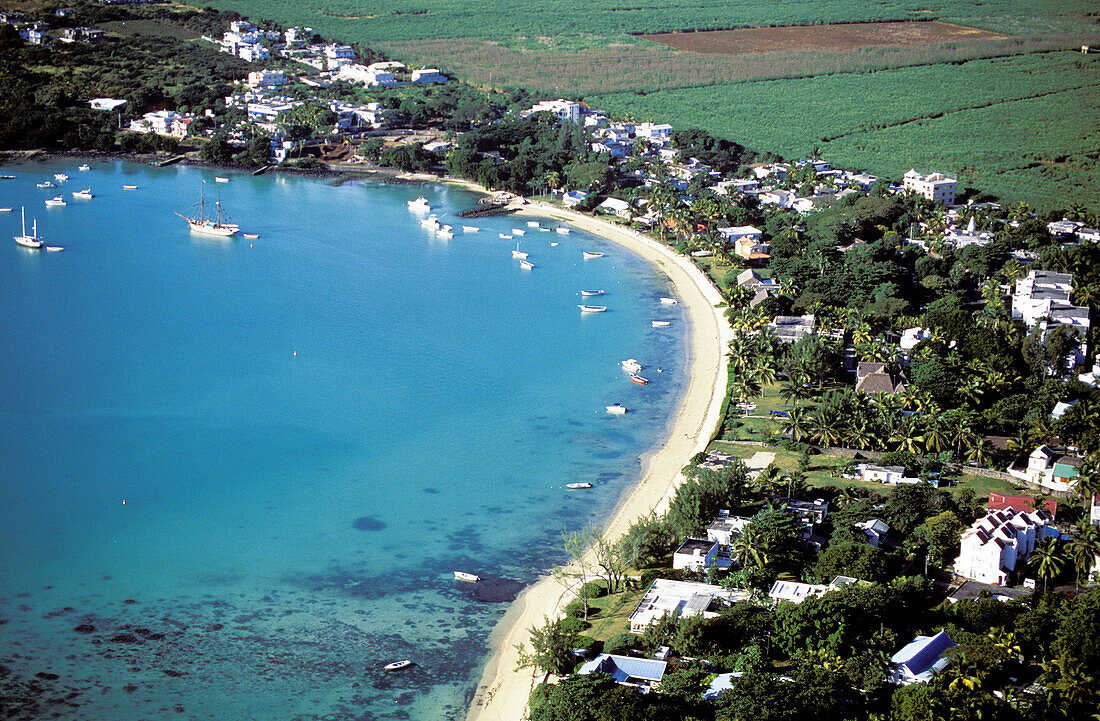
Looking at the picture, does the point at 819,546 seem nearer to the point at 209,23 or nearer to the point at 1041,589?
the point at 1041,589

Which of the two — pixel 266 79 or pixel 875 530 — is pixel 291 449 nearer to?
pixel 875 530

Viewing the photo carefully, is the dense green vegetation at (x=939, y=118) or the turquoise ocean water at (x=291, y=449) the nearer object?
the turquoise ocean water at (x=291, y=449)

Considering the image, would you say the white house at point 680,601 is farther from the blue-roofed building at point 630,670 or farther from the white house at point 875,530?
the white house at point 875,530

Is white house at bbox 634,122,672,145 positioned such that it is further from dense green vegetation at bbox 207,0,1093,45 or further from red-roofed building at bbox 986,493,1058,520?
red-roofed building at bbox 986,493,1058,520

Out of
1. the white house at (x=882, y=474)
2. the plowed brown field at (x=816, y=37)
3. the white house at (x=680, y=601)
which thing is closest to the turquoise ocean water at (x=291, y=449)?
the white house at (x=680, y=601)

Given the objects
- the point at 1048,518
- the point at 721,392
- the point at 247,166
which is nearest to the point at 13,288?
the point at 247,166
